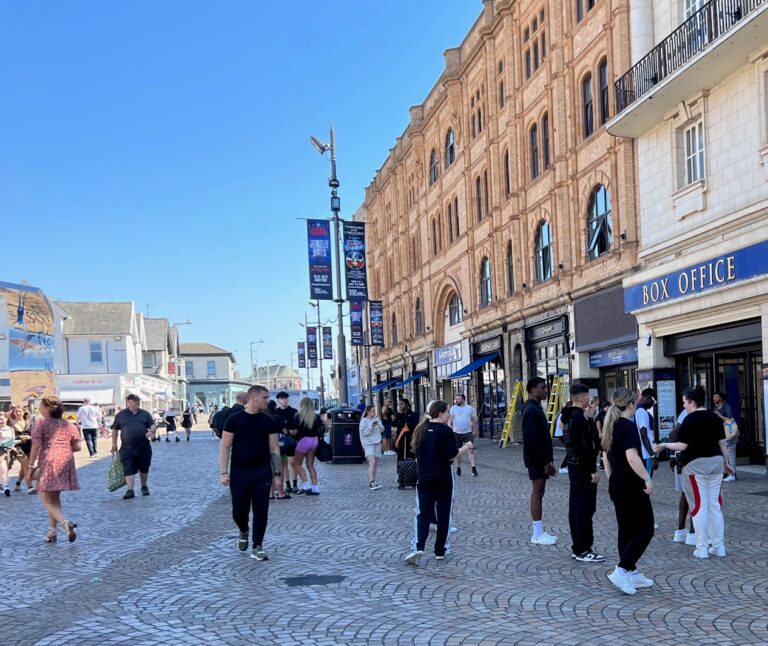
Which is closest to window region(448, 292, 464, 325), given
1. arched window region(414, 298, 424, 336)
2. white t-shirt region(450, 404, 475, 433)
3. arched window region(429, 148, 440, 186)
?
arched window region(414, 298, 424, 336)

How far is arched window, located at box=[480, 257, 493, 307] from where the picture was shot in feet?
104

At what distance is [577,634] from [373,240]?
48669 mm

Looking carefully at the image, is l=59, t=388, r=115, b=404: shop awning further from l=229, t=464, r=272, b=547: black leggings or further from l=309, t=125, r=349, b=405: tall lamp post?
l=229, t=464, r=272, b=547: black leggings

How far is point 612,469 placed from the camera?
7117 mm

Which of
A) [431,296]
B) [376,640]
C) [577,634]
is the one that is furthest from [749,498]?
[431,296]

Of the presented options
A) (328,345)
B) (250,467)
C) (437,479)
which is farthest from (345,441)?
(328,345)

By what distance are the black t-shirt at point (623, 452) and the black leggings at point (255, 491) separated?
11.3 ft

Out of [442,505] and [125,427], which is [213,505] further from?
[442,505]

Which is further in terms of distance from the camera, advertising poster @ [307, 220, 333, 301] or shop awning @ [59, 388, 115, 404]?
shop awning @ [59, 388, 115, 404]

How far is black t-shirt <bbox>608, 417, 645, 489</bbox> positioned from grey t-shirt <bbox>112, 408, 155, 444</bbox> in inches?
361

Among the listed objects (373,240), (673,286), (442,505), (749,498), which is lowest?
(749,498)

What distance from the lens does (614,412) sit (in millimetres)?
7328

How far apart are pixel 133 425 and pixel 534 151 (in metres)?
17.2

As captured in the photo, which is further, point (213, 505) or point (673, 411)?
point (673, 411)
